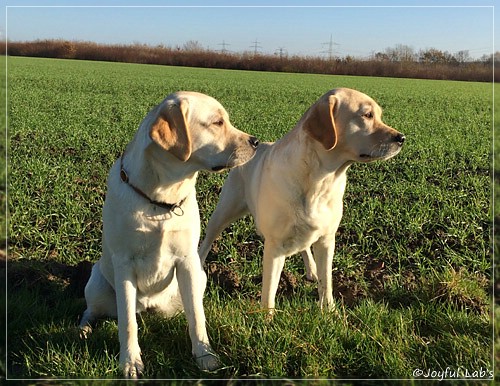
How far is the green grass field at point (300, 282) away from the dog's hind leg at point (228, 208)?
0.68 ft

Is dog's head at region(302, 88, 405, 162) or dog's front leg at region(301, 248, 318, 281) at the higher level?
dog's head at region(302, 88, 405, 162)

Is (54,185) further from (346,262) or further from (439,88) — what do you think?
(439,88)

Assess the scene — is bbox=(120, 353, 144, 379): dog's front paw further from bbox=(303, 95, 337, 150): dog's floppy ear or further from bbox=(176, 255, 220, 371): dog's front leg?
bbox=(303, 95, 337, 150): dog's floppy ear

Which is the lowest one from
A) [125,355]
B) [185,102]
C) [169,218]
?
[125,355]

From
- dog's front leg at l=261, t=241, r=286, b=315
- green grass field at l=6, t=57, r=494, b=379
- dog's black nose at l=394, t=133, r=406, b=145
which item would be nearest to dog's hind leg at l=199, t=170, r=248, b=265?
green grass field at l=6, t=57, r=494, b=379

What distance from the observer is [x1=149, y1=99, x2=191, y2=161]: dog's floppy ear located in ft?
8.95

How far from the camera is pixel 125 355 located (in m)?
2.98

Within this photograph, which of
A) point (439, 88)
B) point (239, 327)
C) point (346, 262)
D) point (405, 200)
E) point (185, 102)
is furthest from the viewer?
point (439, 88)

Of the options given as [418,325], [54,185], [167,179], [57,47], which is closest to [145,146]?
[167,179]

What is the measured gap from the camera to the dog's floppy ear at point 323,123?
3236 millimetres

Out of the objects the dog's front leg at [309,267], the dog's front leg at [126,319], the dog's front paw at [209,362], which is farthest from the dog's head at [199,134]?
the dog's front leg at [309,267]

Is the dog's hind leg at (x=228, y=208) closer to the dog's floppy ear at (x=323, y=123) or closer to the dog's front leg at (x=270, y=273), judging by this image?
the dog's front leg at (x=270, y=273)

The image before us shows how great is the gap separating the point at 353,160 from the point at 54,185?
428 centimetres

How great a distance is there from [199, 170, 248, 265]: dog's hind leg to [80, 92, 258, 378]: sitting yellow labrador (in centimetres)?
121
